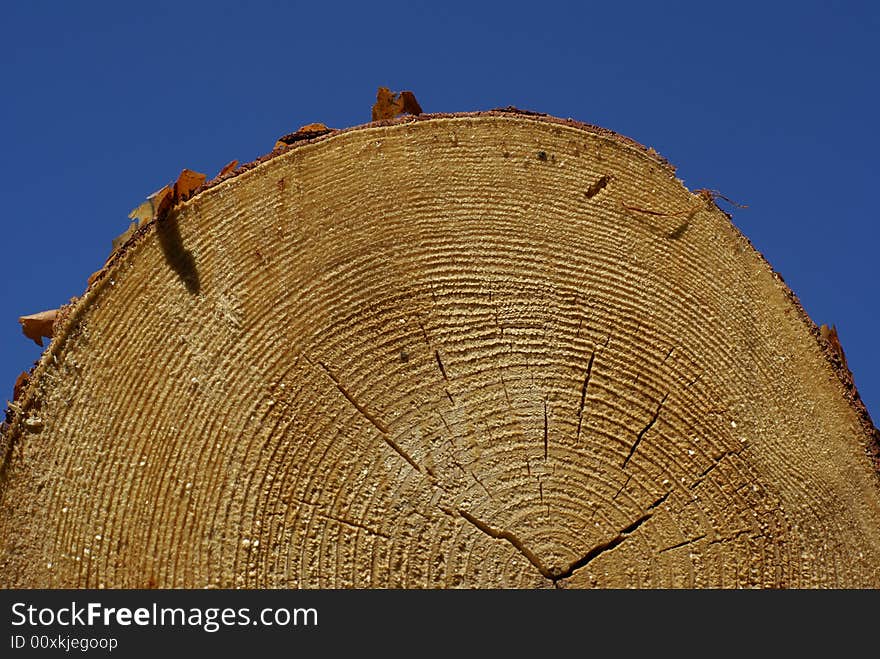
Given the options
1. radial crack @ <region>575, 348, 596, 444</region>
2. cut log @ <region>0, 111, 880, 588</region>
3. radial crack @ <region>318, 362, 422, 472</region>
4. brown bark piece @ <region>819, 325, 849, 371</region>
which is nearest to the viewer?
cut log @ <region>0, 111, 880, 588</region>

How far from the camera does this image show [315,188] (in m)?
3.81

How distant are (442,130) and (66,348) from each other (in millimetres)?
1536

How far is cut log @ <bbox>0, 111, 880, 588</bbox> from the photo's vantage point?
11.9ft

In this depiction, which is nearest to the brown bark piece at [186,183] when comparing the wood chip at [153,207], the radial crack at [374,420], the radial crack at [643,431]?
the wood chip at [153,207]

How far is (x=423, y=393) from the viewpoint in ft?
12.4

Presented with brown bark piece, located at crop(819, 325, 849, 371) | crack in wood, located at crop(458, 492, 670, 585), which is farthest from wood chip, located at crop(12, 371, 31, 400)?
brown bark piece, located at crop(819, 325, 849, 371)

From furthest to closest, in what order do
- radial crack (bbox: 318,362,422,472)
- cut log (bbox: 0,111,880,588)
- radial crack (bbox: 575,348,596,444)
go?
radial crack (bbox: 575,348,596,444), radial crack (bbox: 318,362,422,472), cut log (bbox: 0,111,880,588)

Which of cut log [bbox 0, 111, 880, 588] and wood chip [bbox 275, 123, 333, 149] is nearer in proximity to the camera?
cut log [bbox 0, 111, 880, 588]

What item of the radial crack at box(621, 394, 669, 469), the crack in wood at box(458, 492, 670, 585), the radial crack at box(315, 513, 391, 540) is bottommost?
the crack in wood at box(458, 492, 670, 585)

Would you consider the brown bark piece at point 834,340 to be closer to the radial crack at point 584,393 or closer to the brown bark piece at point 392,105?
the radial crack at point 584,393

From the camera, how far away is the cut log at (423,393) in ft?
11.9

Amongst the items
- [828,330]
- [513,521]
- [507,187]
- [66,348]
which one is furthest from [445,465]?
[828,330]

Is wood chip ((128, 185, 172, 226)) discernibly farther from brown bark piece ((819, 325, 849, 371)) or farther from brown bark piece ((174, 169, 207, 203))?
brown bark piece ((819, 325, 849, 371))

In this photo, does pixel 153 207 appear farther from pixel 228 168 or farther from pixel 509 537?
pixel 509 537
